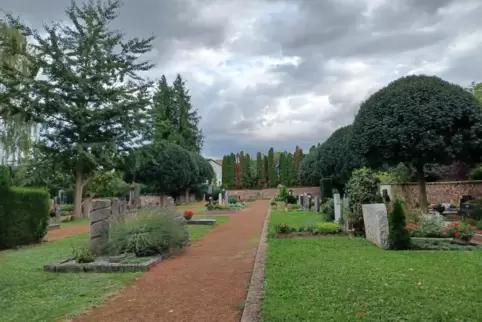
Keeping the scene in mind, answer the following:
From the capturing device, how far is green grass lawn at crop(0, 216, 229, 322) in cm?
525

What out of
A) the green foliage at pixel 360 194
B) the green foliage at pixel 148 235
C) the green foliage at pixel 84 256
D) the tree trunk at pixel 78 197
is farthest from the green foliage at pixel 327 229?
the tree trunk at pixel 78 197

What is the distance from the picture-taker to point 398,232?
9.44 m

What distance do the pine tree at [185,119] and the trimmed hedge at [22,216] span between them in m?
41.3

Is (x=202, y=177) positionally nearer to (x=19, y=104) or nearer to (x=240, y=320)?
(x=19, y=104)

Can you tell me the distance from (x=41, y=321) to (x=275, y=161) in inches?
2407

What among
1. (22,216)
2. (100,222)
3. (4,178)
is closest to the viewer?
(100,222)

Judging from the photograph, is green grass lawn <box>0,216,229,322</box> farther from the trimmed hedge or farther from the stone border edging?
the trimmed hedge

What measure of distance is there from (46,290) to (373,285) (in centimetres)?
508

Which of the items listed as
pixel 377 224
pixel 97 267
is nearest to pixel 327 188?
pixel 377 224

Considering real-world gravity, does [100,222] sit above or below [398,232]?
above

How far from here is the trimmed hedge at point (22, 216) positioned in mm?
12755

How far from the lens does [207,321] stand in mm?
4797

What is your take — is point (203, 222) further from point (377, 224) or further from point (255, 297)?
point (255, 297)

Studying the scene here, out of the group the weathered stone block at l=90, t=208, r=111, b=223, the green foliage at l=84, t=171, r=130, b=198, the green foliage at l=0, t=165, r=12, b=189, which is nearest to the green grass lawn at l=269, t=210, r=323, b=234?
the weathered stone block at l=90, t=208, r=111, b=223
